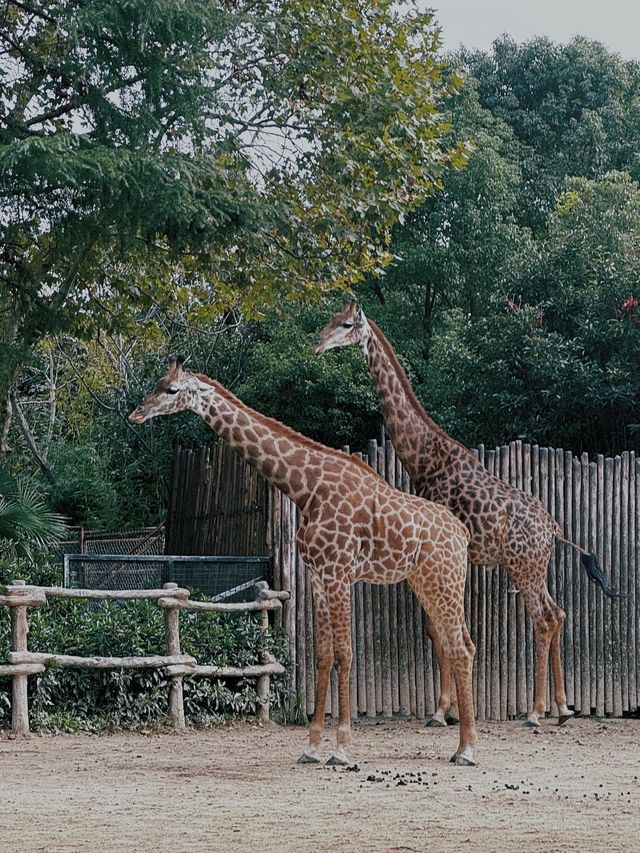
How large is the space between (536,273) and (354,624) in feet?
29.7

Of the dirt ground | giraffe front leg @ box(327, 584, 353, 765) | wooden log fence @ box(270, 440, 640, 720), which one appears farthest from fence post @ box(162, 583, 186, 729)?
giraffe front leg @ box(327, 584, 353, 765)

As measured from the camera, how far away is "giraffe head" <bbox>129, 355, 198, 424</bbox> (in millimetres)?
8586

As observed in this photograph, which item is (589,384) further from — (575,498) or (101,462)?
(101,462)

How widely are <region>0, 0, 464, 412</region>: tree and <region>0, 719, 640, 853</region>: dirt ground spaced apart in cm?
483

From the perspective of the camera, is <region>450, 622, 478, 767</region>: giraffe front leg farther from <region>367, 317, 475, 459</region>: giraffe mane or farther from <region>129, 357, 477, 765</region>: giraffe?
<region>367, 317, 475, 459</region>: giraffe mane

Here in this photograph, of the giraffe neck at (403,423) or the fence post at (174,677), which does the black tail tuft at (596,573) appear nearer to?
the giraffe neck at (403,423)

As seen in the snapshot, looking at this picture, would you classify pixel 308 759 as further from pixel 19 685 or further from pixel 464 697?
pixel 19 685

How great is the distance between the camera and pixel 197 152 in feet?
41.0

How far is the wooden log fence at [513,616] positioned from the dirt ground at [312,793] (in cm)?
59

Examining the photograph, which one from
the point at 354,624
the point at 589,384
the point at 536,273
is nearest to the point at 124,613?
the point at 354,624

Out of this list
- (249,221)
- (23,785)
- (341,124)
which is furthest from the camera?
(341,124)

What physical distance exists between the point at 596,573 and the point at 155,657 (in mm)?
3628

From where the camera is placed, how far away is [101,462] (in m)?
22.8

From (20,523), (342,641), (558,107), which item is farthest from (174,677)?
Answer: (558,107)
